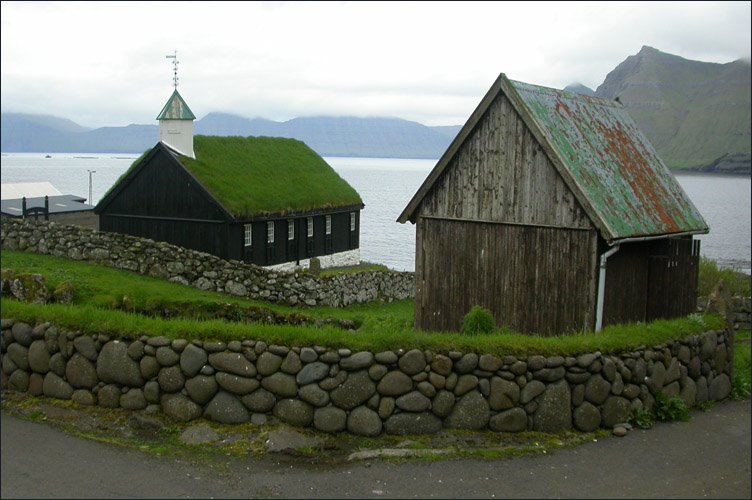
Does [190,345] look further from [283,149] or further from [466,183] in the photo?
[283,149]

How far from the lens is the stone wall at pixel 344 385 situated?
39.7 feet

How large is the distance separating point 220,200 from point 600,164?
18491mm

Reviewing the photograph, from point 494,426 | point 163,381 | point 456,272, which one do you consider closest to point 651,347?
point 494,426

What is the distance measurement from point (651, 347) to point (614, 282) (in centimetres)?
383

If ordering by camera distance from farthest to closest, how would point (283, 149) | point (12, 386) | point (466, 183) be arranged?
point (283, 149), point (466, 183), point (12, 386)

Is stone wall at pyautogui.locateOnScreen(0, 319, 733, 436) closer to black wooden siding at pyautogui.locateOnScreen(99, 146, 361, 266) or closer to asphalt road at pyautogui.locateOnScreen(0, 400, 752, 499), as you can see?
asphalt road at pyautogui.locateOnScreen(0, 400, 752, 499)

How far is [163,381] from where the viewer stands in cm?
1245

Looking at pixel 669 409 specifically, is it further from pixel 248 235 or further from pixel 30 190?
pixel 30 190

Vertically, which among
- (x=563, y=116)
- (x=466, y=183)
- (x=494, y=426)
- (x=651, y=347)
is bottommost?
(x=494, y=426)

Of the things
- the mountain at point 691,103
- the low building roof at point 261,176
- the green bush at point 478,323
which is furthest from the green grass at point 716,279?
the green bush at point 478,323

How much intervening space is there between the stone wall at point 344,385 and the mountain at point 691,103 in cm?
639

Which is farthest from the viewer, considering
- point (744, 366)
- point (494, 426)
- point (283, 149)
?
point (283, 149)

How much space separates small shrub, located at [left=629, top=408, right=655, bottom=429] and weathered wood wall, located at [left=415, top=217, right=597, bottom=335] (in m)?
3.56

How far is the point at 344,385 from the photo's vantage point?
1209 centimetres
